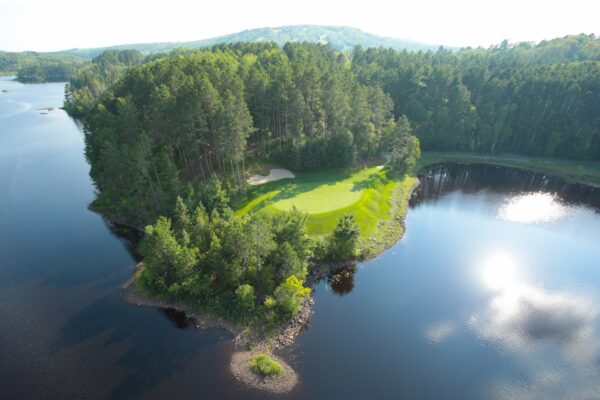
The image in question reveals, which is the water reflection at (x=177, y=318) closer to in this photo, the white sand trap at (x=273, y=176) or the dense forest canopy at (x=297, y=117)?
the dense forest canopy at (x=297, y=117)

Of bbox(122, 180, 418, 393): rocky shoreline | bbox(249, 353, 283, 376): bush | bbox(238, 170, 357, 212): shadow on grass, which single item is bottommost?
bbox(122, 180, 418, 393): rocky shoreline

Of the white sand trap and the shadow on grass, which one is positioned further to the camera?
the white sand trap

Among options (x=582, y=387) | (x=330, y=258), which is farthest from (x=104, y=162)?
(x=582, y=387)

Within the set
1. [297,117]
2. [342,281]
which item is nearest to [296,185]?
[297,117]

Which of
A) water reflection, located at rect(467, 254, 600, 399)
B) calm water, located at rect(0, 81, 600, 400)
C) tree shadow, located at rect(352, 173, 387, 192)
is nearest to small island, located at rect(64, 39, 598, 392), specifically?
Answer: tree shadow, located at rect(352, 173, 387, 192)

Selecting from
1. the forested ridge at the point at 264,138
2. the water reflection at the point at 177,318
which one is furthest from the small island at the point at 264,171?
the water reflection at the point at 177,318

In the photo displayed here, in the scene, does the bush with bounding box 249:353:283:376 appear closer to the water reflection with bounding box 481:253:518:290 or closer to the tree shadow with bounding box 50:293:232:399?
the tree shadow with bounding box 50:293:232:399

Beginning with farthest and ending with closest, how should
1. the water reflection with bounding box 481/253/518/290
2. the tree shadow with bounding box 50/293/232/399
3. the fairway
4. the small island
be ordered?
the fairway
the water reflection with bounding box 481/253/518/290
the small island
the tree shadow with bounding box 50/293/232/399
